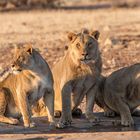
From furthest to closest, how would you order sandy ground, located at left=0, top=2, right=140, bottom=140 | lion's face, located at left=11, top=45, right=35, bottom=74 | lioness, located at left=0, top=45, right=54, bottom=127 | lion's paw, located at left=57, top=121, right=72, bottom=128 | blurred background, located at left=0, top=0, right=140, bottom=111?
blurred background, located at left=0, top=0, right=140, bottom=111, lion's paw, located at left=57, top=121, right=72, bottom=128, lioness, located at left=0, top=45, right=54, bottom=127, lion's face, located at left=11, top=45, right=35, bottom=74, sandy ground, located at left=0, top=2, right=140, bottom=140

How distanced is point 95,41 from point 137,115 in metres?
1.17

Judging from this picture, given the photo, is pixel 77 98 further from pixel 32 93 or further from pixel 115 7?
pixel 115 7

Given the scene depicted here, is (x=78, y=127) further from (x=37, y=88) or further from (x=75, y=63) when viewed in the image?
(x=75, y=63)

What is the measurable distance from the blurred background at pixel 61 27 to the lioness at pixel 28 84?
9.06ft

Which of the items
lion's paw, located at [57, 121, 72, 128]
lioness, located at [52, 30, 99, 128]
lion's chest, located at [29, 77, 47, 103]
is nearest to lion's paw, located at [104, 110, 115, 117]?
lioness, located at [52, 30, 99, 128]

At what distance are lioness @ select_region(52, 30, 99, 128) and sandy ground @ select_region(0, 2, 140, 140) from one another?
0.72 feet

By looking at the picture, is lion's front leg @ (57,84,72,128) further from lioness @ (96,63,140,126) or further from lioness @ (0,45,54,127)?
lioness @ (96,63,140,126)

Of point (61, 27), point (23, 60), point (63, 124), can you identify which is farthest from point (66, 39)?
point (23, 60)

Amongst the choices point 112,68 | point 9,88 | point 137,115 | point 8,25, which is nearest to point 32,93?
point 9,88

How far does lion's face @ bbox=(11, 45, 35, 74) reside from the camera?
7538 mm

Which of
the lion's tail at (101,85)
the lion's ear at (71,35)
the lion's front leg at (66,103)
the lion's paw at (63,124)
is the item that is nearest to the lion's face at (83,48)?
the lion's ear at (71,35)

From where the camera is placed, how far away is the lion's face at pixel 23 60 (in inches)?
297

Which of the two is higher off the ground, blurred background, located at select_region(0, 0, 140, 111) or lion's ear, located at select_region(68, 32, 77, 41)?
lion's ear, located at select_region(68, 32, 77, 41)

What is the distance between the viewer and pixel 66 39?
17156 millimetres
